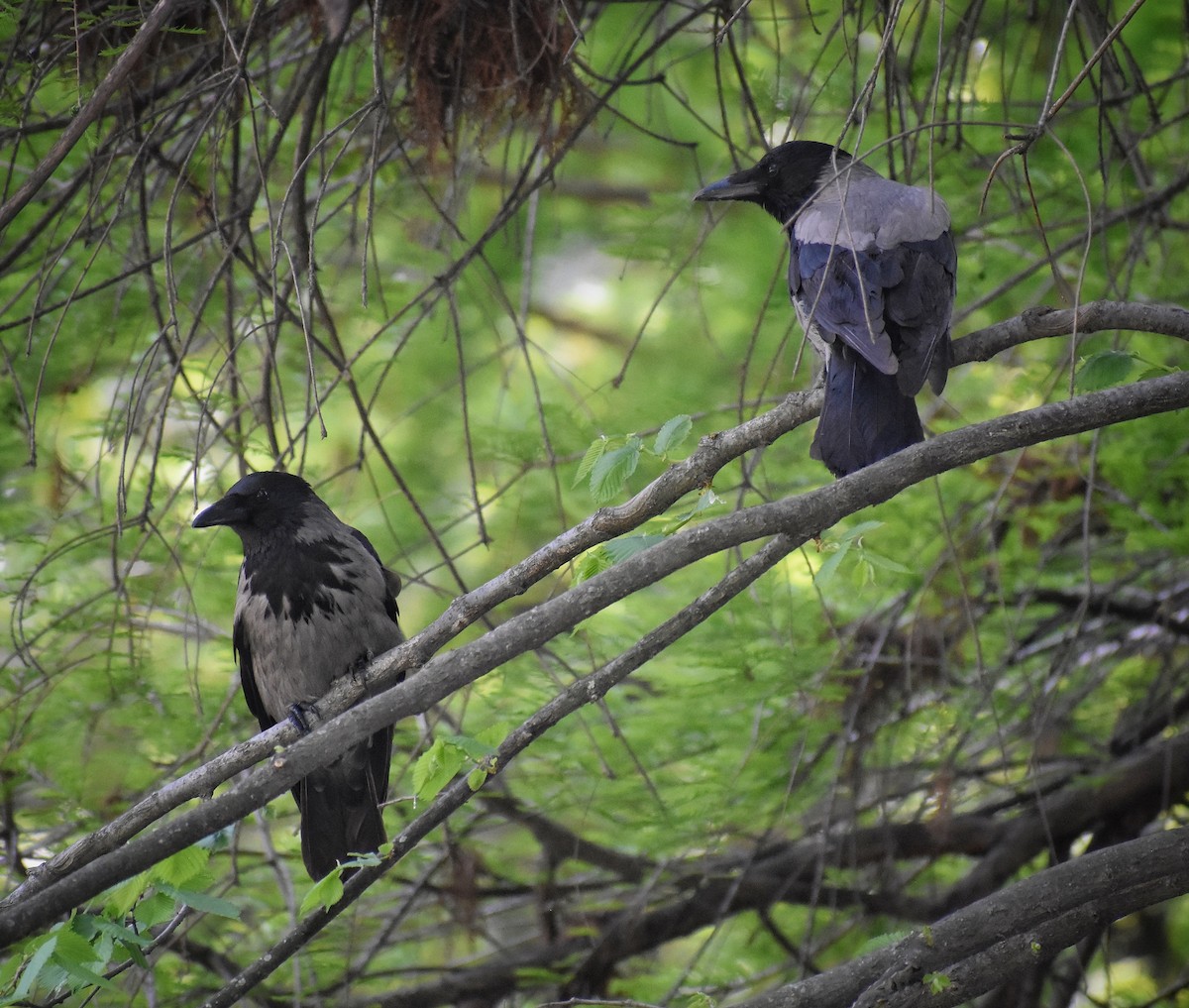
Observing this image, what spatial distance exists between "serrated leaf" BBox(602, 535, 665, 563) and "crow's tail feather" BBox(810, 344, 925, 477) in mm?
923

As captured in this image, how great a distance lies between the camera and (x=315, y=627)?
4.31 meters

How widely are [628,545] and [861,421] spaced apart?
1053 mm

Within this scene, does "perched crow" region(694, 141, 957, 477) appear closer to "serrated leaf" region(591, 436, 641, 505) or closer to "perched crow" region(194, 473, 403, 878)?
"serrated leaf" region(591, 436, 641, 505)

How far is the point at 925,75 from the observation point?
4566 millimetres

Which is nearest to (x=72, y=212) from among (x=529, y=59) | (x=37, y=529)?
(x=37, y=529)

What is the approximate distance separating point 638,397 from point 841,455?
2.69 metres

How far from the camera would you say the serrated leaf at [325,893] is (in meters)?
2.66

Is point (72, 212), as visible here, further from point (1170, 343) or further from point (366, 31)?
point (1170, 343)

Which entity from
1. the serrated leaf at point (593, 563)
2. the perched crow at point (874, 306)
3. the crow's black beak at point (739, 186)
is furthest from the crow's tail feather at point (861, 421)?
the crow's black beak at point (739, 186)

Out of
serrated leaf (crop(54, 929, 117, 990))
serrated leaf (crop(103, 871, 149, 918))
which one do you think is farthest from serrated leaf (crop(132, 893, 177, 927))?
serrated leaf (crop(54, 929, 117, 990))

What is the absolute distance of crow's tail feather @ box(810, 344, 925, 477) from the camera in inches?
133

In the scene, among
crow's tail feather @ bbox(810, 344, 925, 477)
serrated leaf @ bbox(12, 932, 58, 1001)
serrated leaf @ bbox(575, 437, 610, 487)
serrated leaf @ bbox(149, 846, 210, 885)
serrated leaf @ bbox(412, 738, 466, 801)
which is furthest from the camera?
crow's tail feather @ bbox(810, 344, 925, 477)

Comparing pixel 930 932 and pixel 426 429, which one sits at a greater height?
pixel 426 429

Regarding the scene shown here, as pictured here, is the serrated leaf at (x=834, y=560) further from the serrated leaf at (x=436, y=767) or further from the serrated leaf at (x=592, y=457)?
the serrated leaf at (x=436, y=767)
